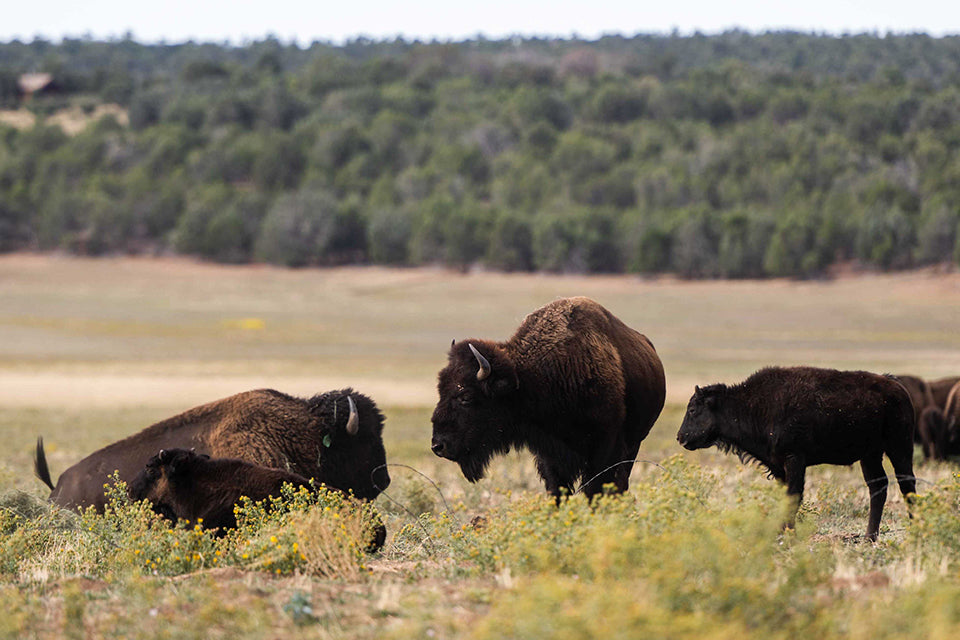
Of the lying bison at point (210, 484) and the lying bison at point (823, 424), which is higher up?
the lying bison at point (823, 424)

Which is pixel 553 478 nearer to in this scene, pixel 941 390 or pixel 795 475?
pixel 795 475

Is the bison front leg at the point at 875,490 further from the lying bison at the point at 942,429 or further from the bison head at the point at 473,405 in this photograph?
the lying bison at the point at 942,429

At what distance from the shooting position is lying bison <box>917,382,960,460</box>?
15.2m

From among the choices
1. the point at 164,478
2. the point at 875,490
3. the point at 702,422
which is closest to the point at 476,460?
the point at 702,422

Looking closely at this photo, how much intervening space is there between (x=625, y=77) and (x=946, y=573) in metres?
156

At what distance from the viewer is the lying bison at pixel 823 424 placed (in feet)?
28.2

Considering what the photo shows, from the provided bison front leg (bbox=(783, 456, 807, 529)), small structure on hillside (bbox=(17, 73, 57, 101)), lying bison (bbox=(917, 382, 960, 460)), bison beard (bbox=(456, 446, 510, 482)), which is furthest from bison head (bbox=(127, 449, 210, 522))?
small structure on hillside (bbox=(17, 73, 57, 101))

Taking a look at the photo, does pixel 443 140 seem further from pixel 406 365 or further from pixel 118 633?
pixel 118 633

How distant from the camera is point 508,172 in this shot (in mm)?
107188

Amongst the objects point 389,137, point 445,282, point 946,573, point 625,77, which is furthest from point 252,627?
point 625,77

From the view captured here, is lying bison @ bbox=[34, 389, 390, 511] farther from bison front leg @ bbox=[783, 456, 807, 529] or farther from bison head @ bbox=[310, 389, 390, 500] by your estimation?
bison front leg @ bbox=[783, 456, 807, 529]

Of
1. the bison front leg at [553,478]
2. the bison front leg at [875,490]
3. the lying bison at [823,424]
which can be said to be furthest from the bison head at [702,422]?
the bison front leg at [875,490]

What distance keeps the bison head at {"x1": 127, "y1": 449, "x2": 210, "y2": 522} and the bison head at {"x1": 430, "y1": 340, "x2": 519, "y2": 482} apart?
1803 mm

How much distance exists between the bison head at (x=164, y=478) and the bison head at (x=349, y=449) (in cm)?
147
